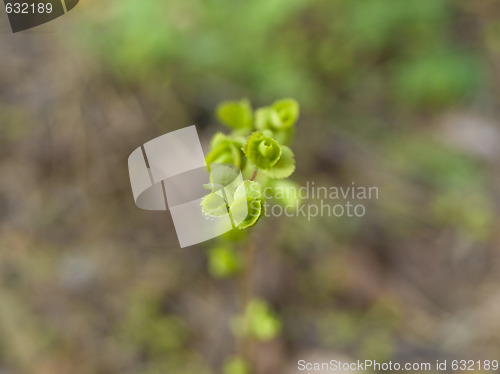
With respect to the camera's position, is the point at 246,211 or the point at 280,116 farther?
the point at 280,116

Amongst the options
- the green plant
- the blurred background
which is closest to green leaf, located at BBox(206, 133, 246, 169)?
the green plant

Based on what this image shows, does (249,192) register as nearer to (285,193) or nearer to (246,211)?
(246,211)

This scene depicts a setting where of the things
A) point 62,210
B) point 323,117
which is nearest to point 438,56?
point 323,117

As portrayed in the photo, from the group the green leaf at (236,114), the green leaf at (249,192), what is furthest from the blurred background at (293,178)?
the green leaf at (249,192)

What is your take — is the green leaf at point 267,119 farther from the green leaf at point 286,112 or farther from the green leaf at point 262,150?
the green leaf at point 262,150

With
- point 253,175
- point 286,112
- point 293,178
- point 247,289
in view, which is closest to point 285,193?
point 253,175
